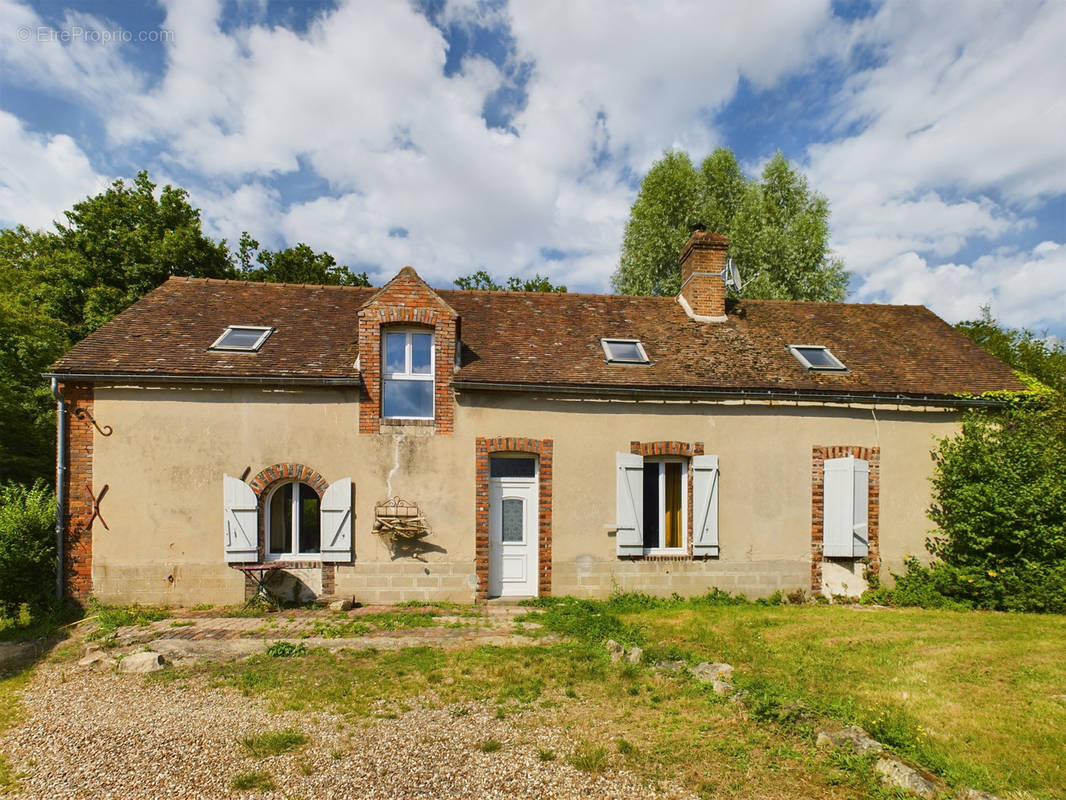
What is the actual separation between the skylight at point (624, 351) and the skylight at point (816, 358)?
3.11 meters

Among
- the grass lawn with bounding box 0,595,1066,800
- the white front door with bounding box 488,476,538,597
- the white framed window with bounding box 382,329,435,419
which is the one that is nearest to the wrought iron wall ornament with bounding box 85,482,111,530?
the grass lawn with bounding box 0,595,1066,800

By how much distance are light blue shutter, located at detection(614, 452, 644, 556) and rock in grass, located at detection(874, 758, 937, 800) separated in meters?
5.11

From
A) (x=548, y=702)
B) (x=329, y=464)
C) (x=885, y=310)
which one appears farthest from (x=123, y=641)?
(x=885, y=310)

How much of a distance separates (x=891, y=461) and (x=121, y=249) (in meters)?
20.6

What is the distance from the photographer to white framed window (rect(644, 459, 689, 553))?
9383mm

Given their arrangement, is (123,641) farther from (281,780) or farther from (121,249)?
(121,249)

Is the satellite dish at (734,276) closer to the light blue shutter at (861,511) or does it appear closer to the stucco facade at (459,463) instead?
the stucco facade at (459,463)

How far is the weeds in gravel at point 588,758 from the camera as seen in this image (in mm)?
4148

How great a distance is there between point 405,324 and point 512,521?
383 cm

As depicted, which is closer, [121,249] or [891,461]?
[891,461]

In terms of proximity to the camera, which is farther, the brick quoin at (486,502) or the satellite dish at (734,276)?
the satellite dish at (734,276)

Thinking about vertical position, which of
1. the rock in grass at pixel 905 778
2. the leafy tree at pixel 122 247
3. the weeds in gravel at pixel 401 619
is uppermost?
the leafy tree at pixel 122 247

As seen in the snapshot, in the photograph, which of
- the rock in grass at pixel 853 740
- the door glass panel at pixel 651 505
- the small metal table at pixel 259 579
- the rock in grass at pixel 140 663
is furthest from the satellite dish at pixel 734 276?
the rock in grass at pixel 140 663

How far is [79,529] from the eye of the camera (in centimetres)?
841
